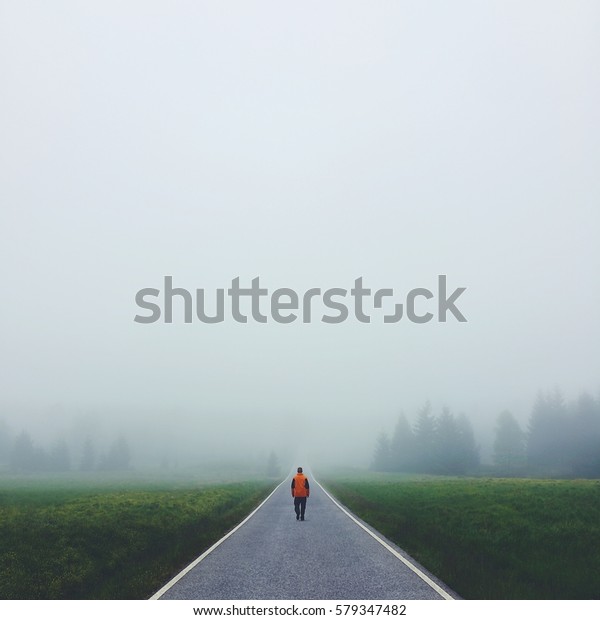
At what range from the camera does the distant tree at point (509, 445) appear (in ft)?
314

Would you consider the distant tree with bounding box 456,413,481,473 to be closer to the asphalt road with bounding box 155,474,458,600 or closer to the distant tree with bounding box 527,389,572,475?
the distant tree with bounding box 527,389,572,475

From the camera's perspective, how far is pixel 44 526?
16844 millimetres

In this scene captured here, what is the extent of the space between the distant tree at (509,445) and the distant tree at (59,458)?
108m

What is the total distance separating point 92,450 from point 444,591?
5576 inches

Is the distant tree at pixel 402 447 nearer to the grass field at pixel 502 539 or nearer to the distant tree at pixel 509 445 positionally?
the distant tree at pixel 509 445

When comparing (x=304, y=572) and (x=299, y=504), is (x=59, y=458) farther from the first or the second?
(x=304, y=572)

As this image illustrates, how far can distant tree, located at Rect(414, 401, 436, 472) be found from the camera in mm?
89000
